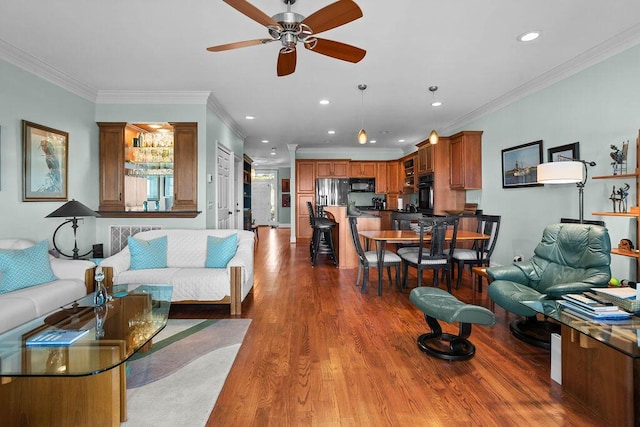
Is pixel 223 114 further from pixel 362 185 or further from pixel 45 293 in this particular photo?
pixel 362 185

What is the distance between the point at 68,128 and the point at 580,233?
566cm

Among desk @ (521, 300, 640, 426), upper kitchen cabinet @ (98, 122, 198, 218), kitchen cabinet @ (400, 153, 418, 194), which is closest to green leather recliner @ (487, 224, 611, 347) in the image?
desk @ (521, 300, 640, 426)

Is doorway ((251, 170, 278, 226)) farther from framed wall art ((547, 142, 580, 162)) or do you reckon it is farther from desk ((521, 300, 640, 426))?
desk ((521, 300, 640, 426))

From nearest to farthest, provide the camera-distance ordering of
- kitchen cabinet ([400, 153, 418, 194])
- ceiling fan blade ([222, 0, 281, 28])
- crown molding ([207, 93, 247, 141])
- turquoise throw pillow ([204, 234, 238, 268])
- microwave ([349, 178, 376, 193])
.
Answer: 1. ceiling fan blade ([222, 0, 281, 28])
2. turquoise throw pillow ([204, 234, 238, 268])
3. crown molding ([207, 93, 247, 141])
4. kitchen cabinet ([400, 153, 418, 194])
5. microwave ([349, 178, 376, 193])

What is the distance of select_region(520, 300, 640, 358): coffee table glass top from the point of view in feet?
5.34

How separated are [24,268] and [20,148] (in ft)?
4.61

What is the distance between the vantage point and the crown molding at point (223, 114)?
4870 mm

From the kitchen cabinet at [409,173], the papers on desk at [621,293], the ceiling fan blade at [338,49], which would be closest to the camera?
the papers on desk at [621,293]

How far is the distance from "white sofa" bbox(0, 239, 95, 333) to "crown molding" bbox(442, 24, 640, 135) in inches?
220

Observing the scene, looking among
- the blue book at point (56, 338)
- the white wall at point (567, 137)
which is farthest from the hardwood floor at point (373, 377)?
the white wall at point (567, 137)

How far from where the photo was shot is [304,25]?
2213mm

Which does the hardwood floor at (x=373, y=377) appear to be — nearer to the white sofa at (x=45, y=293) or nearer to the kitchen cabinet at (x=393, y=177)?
the white sofa at (x=45, y=293)

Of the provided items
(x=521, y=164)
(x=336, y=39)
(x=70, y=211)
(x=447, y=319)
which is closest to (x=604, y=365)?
(x=447, y=319)

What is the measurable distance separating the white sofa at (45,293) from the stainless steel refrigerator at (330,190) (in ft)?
21.1
